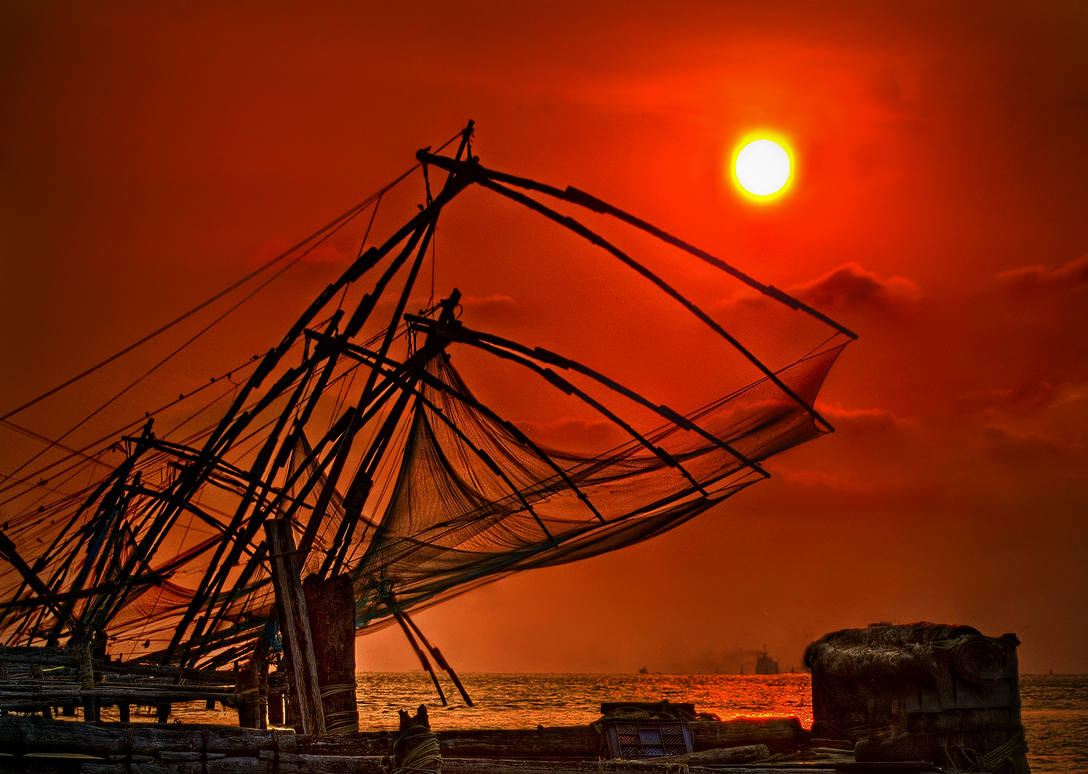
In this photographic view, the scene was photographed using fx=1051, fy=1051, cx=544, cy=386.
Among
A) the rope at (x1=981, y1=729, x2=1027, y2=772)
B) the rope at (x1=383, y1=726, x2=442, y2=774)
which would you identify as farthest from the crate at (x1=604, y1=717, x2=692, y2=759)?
the rope at (x1=981, y1=729, x2=1027, y2=772)

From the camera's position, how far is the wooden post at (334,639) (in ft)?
30.9

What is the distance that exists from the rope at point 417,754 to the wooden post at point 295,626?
1.57 m

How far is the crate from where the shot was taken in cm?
859

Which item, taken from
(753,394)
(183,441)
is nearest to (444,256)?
(183,441)

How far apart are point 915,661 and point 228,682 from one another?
8.54 metres

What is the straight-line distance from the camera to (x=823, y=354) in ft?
33.7

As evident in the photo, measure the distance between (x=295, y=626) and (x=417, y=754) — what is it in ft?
7.11

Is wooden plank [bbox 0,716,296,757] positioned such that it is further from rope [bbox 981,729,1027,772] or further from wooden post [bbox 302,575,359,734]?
rope [bbox 981,729,1027,772]

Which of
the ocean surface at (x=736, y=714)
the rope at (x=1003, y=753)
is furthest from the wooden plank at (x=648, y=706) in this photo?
the ocean surface at (x=736, y=714)

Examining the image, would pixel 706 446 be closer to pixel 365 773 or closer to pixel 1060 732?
pixel 365 773

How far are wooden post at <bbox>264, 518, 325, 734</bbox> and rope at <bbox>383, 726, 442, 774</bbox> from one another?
1567 mm

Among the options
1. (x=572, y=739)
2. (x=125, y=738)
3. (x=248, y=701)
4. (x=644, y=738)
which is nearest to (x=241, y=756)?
(x=125, y=738)

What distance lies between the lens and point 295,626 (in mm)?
8711

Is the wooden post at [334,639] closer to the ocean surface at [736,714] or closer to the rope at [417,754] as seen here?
the rope at [417,754]
